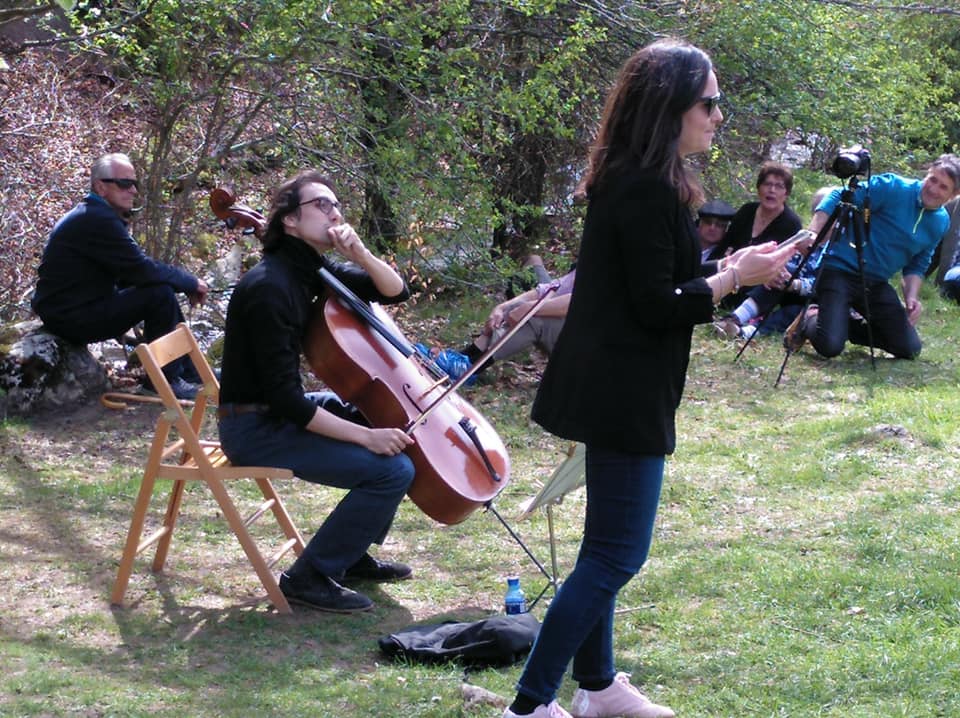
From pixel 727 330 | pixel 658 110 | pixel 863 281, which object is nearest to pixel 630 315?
pixel 658 110

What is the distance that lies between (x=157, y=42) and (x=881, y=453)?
178 inches

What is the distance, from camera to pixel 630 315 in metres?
2.92

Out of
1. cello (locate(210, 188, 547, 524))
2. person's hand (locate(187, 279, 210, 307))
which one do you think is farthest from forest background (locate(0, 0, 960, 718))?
person's hand (locate(187, 279, 210, 307))

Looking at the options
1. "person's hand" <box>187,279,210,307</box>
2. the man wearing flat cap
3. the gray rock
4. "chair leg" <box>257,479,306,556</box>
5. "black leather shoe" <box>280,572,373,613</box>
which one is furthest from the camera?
the man wearing flat cap

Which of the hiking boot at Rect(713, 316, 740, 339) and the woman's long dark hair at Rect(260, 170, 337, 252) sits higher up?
the woman's long dark hair at Rect(260, 170, 337, 252)

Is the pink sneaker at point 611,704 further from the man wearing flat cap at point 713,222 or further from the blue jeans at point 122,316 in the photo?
the man wearing flat cap at point 713,222

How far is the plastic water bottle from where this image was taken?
13.5 feet

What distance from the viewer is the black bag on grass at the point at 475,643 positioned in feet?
12.5

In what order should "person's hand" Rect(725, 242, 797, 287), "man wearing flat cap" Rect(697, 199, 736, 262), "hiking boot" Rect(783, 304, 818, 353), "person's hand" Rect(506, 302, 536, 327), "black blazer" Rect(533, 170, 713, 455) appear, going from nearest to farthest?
"black blazer" Rect(533, 170, 713, 455)
"person's hand" Rect(725, 242, 797, 287)
"person's hand" Rect(506, 302, 536, 327)
"hiking boot" Rect(783, 304, 818, 353)
"man wearing flat cap" Rect(697, 199, 736, 262)

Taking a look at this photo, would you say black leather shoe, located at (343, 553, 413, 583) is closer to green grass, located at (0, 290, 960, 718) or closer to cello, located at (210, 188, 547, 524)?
green grass, located at (0, 290, 960, 718)

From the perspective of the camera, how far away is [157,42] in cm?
718

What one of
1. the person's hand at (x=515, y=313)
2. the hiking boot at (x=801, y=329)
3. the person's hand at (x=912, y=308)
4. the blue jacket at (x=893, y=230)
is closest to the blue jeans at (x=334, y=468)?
the person's hand at (x=515, y=313)

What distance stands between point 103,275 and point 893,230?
4.83 metres

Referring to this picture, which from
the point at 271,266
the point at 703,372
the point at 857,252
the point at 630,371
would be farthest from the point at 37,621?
the point at 857,252
